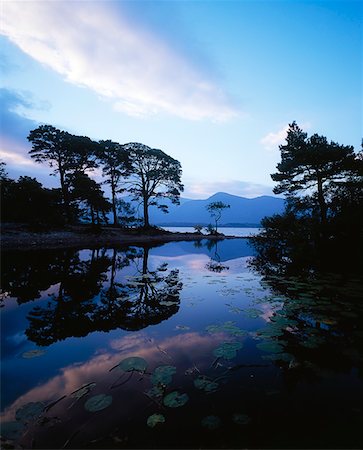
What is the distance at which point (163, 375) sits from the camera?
396 cm

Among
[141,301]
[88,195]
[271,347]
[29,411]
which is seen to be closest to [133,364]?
[29,411]

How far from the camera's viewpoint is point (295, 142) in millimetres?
23266

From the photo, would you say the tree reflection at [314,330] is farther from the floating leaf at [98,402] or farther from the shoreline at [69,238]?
the shoreline at [69,238]

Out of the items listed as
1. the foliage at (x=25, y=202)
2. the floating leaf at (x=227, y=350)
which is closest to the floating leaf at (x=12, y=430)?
the floating leaf at (x=227, y=350)

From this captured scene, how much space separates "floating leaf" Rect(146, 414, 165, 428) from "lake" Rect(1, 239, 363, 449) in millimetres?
13

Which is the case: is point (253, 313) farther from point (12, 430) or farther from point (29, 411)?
point (12, 430)

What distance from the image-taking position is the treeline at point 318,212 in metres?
16.6

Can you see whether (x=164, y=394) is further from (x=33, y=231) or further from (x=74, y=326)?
(x=33, y=231)

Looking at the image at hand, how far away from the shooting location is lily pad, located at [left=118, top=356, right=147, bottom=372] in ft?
13.8

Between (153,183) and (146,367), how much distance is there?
37659mm

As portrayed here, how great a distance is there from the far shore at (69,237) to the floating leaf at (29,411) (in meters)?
21.8

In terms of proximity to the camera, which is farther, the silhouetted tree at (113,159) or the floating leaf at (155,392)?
the silhouetted tree at (113,159)

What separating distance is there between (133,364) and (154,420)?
147cm

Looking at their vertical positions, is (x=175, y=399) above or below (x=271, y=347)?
above
